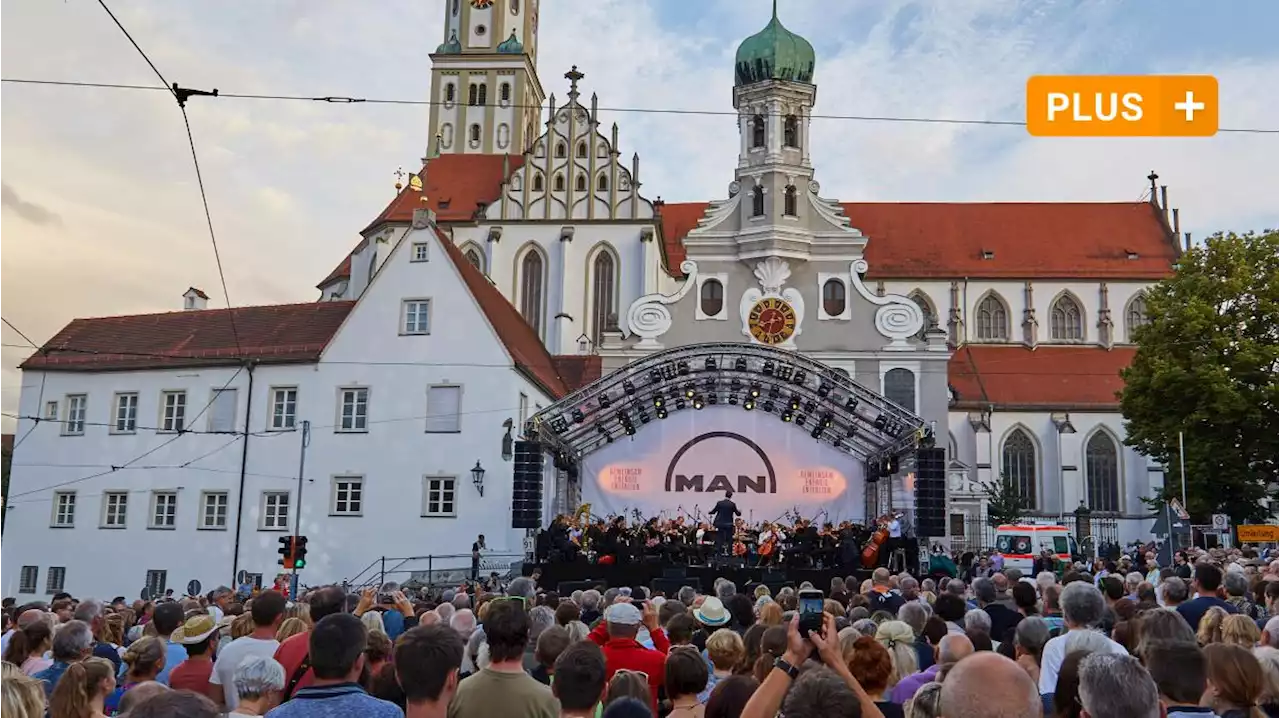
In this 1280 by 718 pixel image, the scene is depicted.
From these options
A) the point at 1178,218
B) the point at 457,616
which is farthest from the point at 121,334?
the point at 1178,218

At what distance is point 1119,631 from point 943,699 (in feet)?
13.7

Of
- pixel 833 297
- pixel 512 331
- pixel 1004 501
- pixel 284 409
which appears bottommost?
pixel 1004 501

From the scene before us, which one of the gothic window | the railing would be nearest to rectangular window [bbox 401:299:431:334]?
the railing

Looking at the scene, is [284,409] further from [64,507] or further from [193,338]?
[64,507]

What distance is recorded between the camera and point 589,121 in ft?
149

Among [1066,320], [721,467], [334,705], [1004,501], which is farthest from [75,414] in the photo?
[1066,320]

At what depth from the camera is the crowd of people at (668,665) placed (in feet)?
11.2

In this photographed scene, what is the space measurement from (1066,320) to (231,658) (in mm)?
51266

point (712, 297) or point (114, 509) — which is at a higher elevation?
point (712, 297)

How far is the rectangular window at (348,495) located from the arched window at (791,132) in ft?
64.0

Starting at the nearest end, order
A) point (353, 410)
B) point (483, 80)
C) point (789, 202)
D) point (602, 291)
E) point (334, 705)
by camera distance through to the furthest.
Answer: point (334, 705) → point (353, 410) → point (789, 202) → point (602, 291) → point (483, 80)

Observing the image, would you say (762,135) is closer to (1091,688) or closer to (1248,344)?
(1248,344)

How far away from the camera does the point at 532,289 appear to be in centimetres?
4431

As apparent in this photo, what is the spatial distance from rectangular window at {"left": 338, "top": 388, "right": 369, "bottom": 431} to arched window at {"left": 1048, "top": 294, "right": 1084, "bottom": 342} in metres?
33.5
